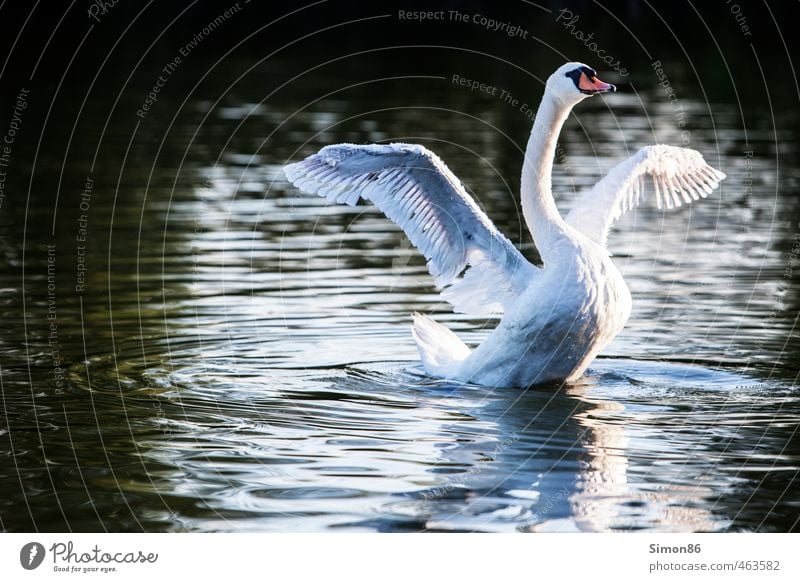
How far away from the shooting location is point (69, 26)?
203 ft

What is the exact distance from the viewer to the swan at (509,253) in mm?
12766

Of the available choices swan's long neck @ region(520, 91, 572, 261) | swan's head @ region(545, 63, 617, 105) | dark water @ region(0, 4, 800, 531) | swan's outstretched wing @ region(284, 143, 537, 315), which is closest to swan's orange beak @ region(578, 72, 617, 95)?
swan's head @ region(545, 63, 617, 105)

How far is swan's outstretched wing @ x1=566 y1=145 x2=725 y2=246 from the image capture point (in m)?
14.4

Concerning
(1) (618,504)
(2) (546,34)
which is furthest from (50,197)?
(2) (546,34)

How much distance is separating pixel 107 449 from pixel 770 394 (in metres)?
6.28

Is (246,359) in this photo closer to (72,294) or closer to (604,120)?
(72,294)

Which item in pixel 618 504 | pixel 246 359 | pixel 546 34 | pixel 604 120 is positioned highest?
pixel 546 34

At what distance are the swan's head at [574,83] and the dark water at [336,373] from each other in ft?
9.57

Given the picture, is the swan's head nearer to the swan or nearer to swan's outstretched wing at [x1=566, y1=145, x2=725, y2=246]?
the swan

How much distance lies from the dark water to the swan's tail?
25 cm

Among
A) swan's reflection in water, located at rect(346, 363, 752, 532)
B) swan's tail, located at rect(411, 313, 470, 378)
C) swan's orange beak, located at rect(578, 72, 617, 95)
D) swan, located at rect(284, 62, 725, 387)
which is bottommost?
swan's reflection in water, located at rect(346, 363, 752, 532)

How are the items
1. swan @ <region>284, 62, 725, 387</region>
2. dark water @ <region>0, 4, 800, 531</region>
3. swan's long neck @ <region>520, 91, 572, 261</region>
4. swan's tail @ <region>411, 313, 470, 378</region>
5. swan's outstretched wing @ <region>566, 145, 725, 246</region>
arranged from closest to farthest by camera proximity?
dark water @ <region>0, 4, 800, 531</region>
swan @ <region>284, 62, 725, 387</region>
swan's long neck @ <region>520, 91, 572, 261</region>
swan's tail @ <region>411, 313, 470, 378</region>
swan's outstretched wing @ <region>566, 145, 725, 246</region>

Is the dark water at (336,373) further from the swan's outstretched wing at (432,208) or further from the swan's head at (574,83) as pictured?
the swan's head at (574,83)

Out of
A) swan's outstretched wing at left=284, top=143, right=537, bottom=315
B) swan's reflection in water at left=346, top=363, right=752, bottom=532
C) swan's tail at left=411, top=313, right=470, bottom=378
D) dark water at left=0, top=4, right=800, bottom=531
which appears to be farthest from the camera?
swan's tail at left=411, top=313, right=470, bottom=378
